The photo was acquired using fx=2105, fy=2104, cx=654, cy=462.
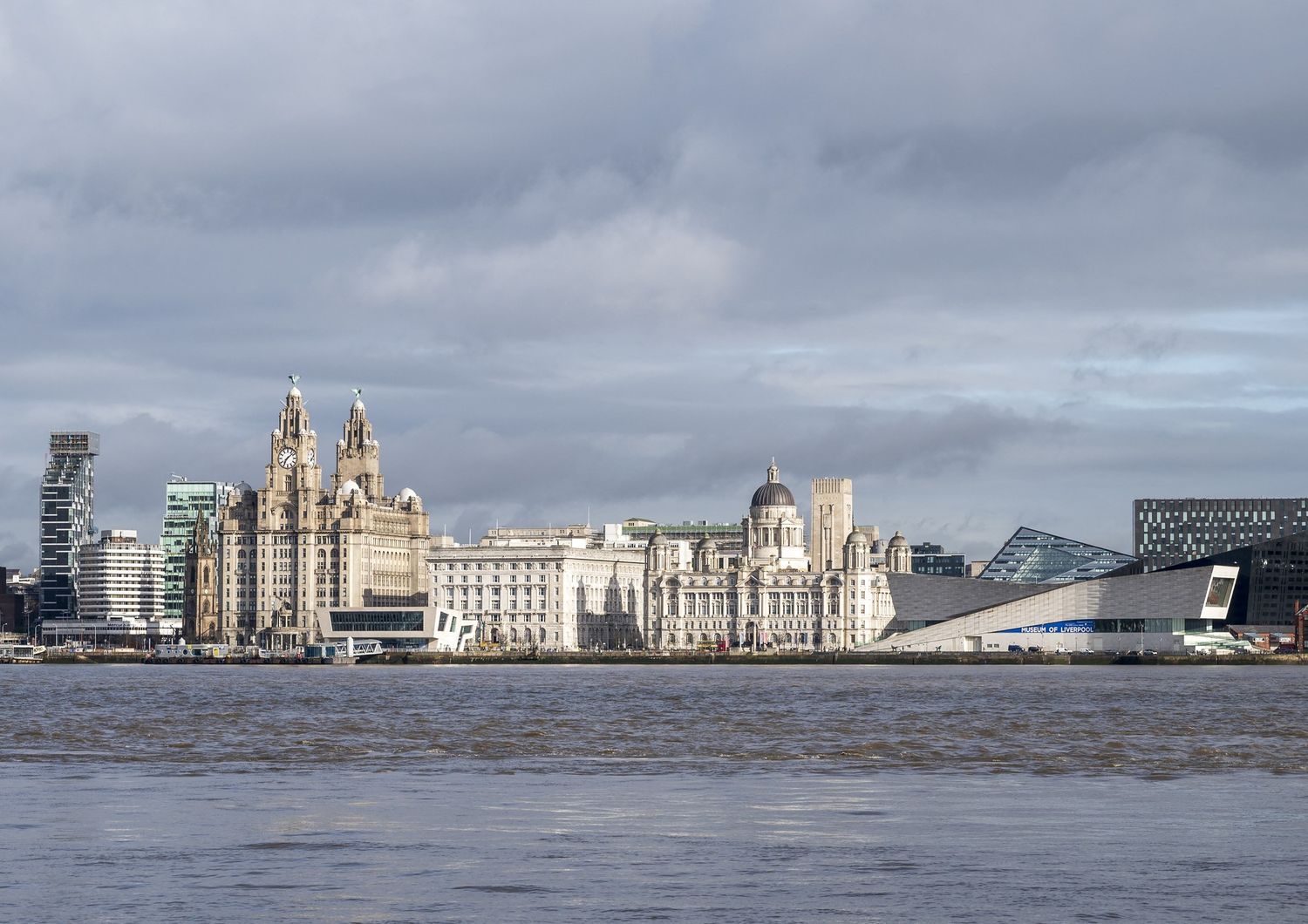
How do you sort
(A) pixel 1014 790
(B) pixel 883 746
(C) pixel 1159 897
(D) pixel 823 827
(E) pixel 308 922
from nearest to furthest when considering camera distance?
1. (E) pixel 308 922
2. (C) pixel 1159 897
3. (D) pixel 823 827
4. (A) pixel 1014 790
5. (B) pixel 883 746

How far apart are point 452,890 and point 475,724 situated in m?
41.9

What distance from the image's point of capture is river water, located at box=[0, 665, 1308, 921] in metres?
26.3

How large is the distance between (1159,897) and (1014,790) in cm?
1469

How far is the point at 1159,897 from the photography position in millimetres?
26422

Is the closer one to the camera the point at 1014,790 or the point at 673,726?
the point at 1014,790


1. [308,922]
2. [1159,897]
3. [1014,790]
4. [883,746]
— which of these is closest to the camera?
[308,922]

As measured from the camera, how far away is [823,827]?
3403cm

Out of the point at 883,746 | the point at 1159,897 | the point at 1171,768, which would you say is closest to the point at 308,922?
the point at 1159,897

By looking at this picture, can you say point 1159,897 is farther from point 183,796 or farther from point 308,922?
point 183,796

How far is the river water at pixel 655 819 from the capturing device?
2630 centimetres

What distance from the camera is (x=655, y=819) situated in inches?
→ 1388

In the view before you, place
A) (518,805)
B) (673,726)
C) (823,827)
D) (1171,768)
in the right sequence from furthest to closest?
(673,726)
(1171,768)
(518,805)
(823,827)

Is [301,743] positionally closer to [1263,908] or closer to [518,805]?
[518,805]

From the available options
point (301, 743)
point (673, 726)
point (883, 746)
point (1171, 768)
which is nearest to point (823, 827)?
point (1171, 768)
